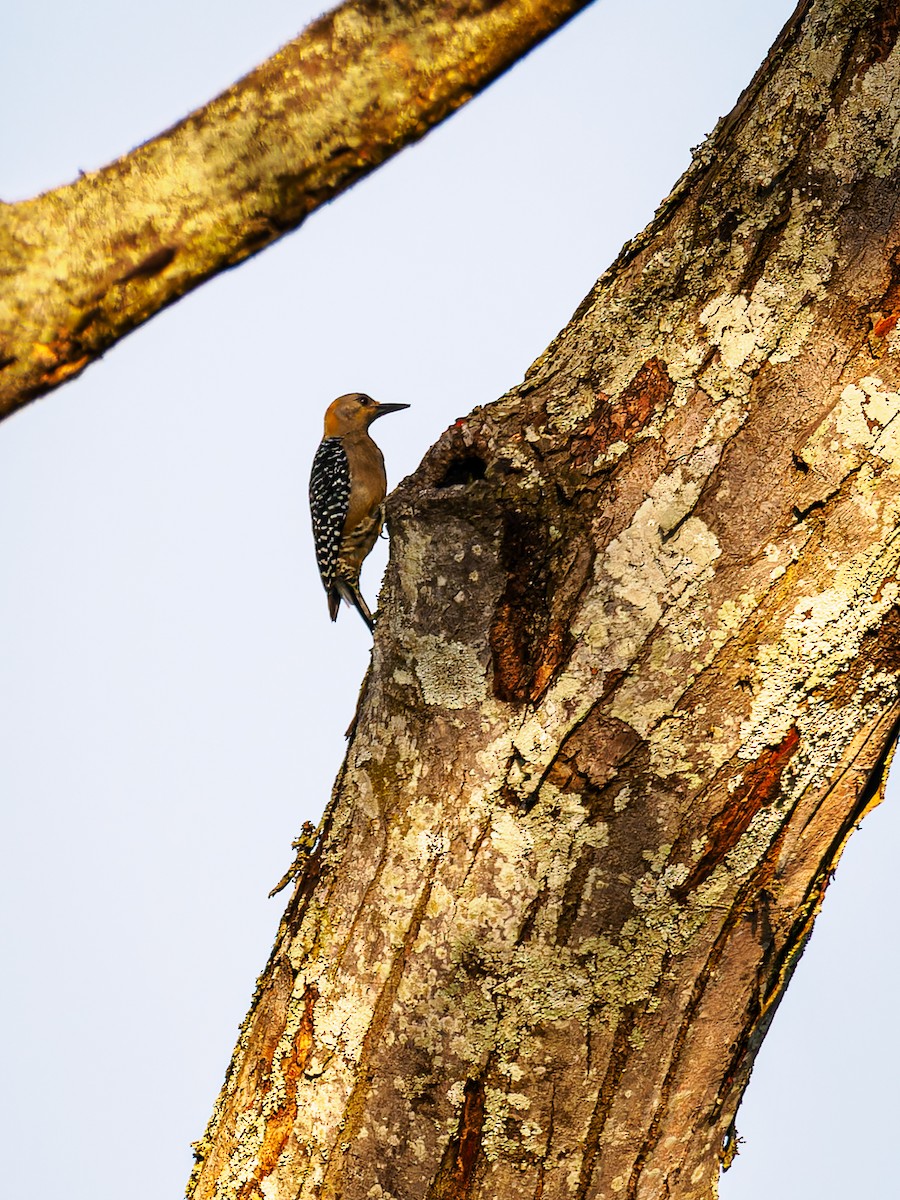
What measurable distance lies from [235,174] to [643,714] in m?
1.18

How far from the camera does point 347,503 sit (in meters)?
8.00

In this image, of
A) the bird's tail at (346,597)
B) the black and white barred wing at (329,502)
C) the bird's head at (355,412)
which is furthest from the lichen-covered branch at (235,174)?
the bird's head at (355,412)

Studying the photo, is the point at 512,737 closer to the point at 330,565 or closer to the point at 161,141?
the point at 161,141

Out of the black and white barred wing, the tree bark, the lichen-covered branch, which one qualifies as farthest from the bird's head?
the lichen-covered branch

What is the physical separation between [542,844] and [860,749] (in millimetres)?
606

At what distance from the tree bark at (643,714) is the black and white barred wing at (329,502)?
234 inches

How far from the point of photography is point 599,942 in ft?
6.48

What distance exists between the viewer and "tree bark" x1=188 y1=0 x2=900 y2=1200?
1.97 metres

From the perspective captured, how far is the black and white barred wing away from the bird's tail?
0.11 metres

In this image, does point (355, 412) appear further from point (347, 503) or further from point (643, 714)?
point (643, 714)

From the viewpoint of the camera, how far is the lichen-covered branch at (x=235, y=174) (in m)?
1.09

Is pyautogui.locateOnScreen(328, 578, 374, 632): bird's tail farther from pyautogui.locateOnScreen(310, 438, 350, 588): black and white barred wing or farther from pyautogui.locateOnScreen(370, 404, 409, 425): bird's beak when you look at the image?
pyautogui.locateOnScreen(370, 404, 409, 425): bird's beak

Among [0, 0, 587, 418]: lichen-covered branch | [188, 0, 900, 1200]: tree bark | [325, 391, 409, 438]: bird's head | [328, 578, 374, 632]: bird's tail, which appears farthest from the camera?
[325, 391, 409, 438]: bird's head

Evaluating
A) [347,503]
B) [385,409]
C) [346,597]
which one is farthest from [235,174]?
[385,409]
